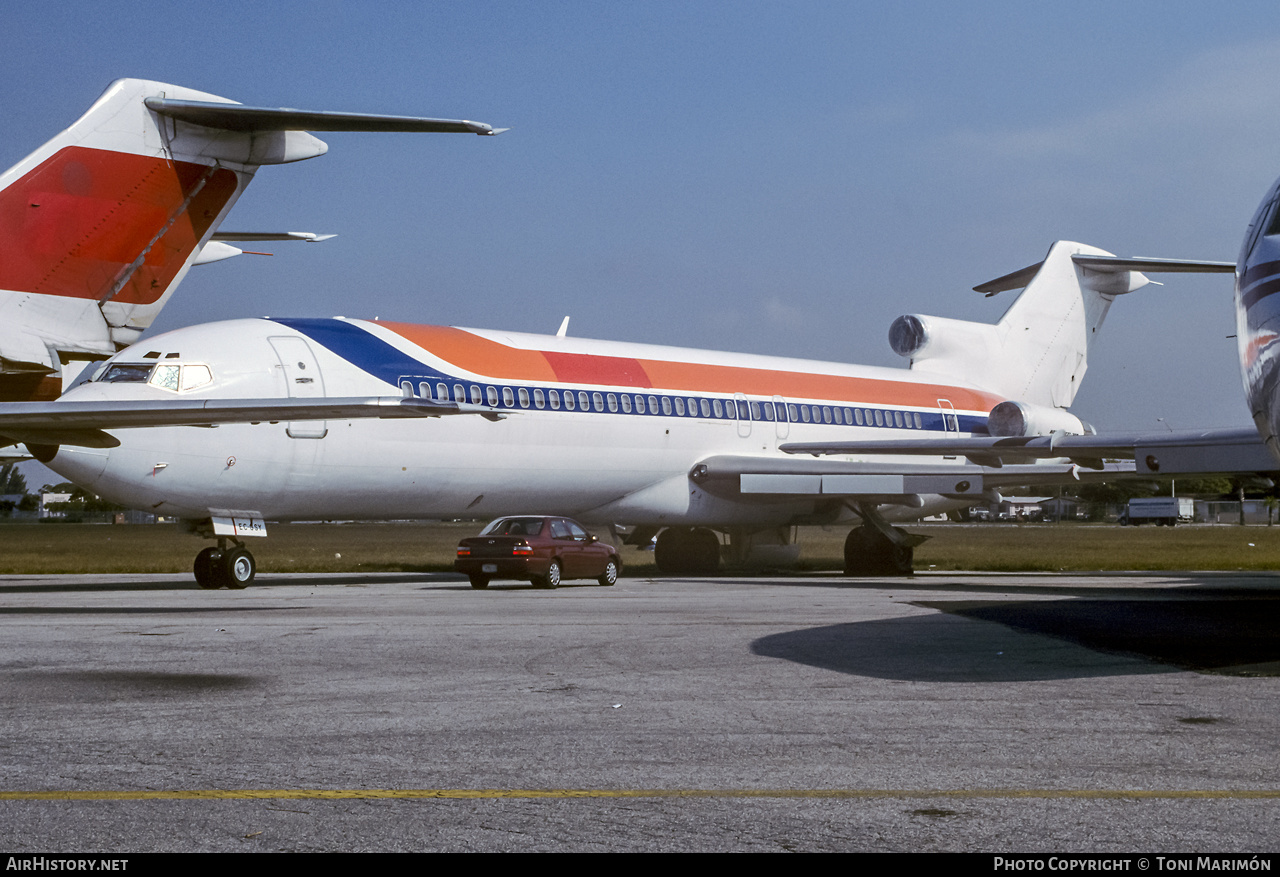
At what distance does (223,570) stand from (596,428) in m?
7.66

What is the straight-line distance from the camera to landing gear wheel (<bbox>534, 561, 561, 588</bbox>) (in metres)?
23.1

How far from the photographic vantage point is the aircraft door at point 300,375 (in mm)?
21141

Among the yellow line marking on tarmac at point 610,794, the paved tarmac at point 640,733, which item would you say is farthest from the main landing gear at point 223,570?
the yellow line marking on tarmac at point 610,794

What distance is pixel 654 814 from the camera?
18.2ft

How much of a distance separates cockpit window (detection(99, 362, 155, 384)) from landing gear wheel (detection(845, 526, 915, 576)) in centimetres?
1518

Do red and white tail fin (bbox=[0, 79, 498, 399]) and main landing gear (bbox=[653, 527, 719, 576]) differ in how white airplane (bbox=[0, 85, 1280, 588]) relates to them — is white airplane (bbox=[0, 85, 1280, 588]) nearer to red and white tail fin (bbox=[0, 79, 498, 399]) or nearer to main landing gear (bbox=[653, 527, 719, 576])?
main landing gear (bbox=[653, 527, 719, 576])

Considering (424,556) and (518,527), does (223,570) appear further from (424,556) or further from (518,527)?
(424,556)

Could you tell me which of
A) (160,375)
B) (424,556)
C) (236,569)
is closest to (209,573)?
(236,569)

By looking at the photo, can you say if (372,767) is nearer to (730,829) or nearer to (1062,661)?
(730,829)

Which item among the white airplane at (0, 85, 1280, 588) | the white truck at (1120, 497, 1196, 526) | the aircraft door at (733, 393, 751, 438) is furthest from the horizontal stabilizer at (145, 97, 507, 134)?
the white truck at (1120, 497, 1196, 526)

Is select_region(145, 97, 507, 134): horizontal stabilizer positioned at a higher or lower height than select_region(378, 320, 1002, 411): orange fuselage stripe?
higher

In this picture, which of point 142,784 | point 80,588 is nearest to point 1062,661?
point 142,784

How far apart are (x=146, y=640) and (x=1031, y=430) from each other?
25.0 m

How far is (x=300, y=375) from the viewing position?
841 inches
